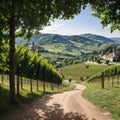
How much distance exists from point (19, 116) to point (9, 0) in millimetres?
7720

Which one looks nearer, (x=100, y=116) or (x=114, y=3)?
(x=100, y=116)

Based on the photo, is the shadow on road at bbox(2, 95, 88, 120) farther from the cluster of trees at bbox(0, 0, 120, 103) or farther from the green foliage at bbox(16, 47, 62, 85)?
the green foliage at bbox(16, 47, 62, 85)

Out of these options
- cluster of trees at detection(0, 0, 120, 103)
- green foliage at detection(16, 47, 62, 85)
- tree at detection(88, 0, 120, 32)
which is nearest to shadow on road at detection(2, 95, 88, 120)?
cluster of trees at detection(0, 0, 120, 103)

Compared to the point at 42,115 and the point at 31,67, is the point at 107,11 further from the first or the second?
the point at 31,67

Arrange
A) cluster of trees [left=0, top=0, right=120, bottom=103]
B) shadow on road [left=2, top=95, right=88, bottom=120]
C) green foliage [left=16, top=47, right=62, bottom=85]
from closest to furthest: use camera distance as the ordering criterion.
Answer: shadow on road [left=2, top=95, right=88, bottom=120]
cluster of trees [left=0, top=0, right=120, bottom=103]
green foliage [left=16, top=47, right=62, bottom=85]

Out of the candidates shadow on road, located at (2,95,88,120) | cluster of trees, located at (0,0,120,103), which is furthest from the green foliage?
shadow on road, located at (2,95,88,120)

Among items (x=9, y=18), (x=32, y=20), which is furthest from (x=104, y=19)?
(x=9, y=18)

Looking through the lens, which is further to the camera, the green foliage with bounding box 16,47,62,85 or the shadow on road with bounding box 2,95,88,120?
the green foliage with bounding box 16,47,62,85

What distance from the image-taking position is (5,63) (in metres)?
22.6

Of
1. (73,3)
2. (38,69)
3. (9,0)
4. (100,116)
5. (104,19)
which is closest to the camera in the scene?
(9,0)

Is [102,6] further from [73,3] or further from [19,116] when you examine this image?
[19,116]

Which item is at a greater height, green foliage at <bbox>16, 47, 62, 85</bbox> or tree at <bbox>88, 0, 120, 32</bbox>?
tree at <bbox>88, 0, 120, 32</bbox>

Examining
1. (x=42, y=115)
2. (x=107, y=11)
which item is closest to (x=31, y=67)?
(x=107, y=11)

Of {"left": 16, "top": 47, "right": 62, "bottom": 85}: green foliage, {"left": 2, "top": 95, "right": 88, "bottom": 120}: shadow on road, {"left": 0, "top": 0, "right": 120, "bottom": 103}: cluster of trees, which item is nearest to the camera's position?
{"left": 2, "top": 95, "right": 88, "bottom": 120}: shadow on road
